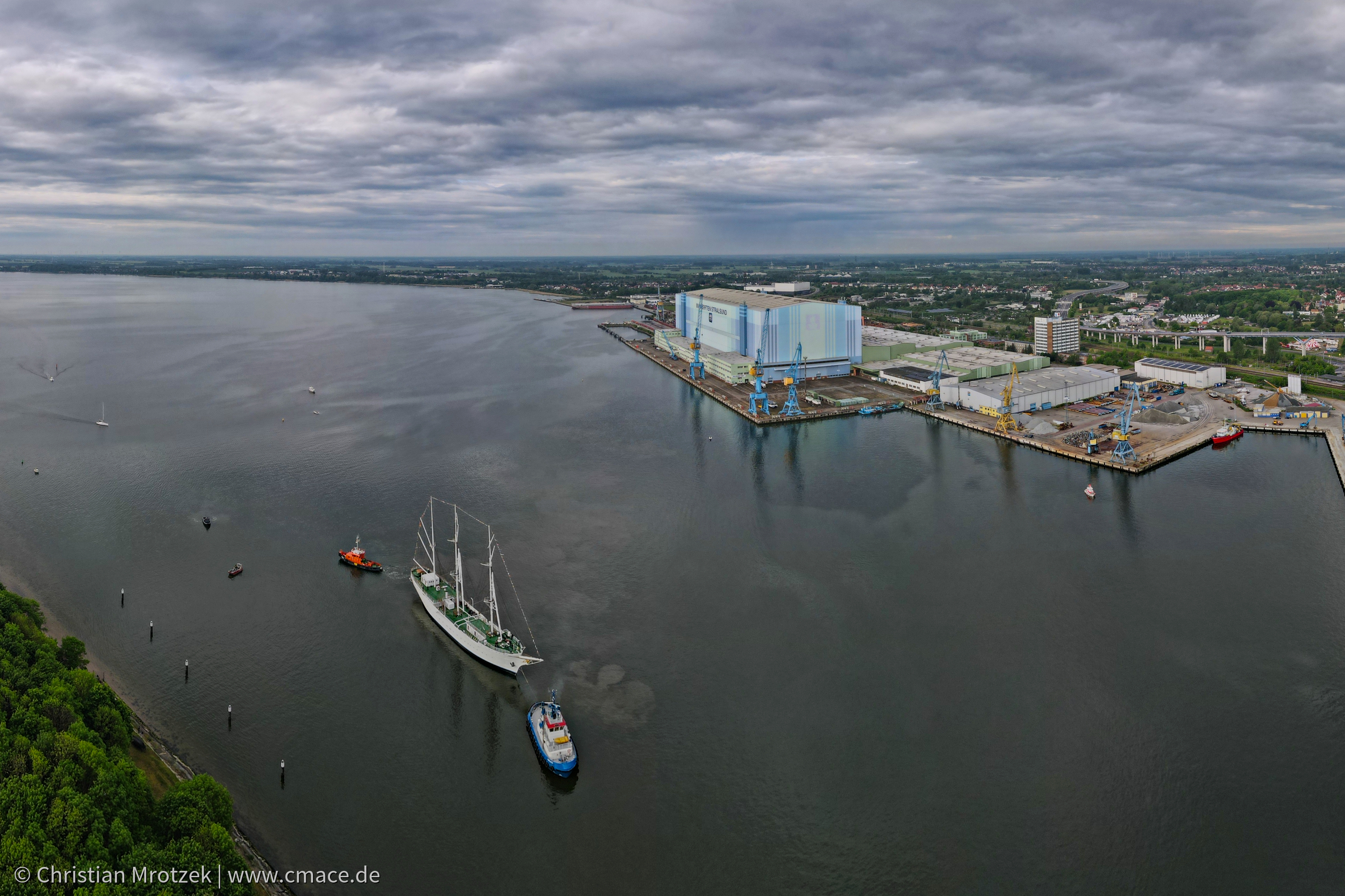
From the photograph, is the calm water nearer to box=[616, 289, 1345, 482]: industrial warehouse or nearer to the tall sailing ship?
the tall sailing ship

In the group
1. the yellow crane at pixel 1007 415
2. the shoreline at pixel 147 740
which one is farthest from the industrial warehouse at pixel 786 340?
the shoreline at pixel 147 740

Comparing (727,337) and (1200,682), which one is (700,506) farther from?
(727,337)

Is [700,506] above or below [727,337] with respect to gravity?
below

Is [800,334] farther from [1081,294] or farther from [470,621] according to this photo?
[1081,294]

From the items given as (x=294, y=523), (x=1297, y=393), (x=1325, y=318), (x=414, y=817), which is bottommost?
(x=414, y=817)

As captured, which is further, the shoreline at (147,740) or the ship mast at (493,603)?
the ship mast at (493,603)

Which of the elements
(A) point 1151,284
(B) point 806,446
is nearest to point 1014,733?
(B) point 806,446

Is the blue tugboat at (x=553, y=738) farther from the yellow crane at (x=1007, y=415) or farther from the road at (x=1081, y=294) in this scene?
the road at (x=1081, y=294)
